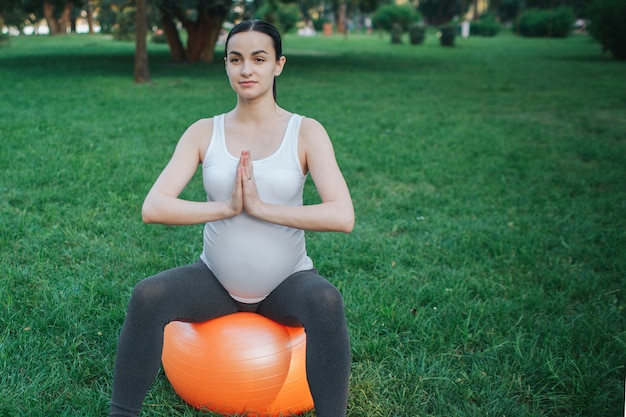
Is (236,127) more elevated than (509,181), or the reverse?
(236,127)

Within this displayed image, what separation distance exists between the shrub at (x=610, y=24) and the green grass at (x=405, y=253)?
1105 cm

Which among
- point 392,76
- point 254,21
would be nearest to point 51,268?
point 254,21

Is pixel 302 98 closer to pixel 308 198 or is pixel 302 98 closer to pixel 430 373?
pixel 308 198

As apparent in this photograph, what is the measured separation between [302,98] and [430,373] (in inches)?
357

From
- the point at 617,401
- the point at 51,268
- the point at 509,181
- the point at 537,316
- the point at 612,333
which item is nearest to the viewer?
the point at 617,401

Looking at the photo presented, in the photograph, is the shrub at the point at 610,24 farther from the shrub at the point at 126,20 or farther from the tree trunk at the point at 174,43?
the shrub at the point at 126,20

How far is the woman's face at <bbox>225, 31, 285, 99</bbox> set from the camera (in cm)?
233

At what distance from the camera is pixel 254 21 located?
2375mm

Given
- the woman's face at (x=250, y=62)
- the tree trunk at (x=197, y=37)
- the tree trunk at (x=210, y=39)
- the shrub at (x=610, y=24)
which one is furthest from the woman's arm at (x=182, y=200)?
the shrub at (x=610, y=24)

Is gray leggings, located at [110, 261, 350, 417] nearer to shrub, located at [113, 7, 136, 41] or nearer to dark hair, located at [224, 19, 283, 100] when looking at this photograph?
dark hair, located at [224, 19, 283, 100]

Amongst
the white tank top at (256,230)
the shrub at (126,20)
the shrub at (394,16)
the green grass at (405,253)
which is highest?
the shrub at (394,16)

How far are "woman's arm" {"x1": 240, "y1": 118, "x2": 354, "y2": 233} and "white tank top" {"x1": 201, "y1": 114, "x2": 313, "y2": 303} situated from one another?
0.06 meters

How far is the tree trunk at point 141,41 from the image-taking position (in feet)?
39.2

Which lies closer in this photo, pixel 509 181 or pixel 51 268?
pixel 51 268
